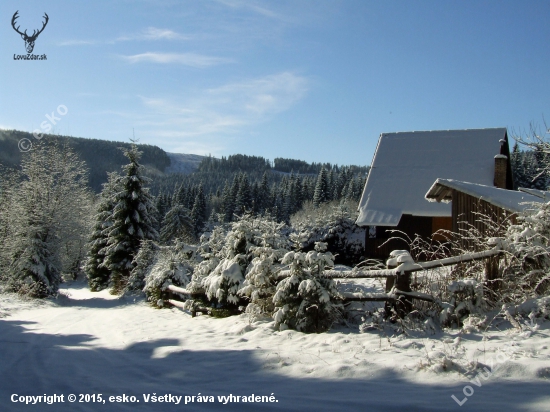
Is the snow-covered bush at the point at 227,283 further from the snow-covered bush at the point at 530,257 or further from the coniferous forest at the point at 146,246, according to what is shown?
the snow-covered bush at the point at 530,257

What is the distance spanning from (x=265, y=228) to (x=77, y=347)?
484cm

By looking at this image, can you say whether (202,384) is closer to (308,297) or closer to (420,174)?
(308,297)

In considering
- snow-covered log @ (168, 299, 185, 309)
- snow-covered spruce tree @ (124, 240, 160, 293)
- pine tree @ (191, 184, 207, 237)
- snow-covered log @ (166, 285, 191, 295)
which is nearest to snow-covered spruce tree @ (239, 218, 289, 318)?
snow-covered log @ (166, 285, 191, 295)

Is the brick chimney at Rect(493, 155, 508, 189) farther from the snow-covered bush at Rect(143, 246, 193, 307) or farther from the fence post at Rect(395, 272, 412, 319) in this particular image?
the fence post at Rect(395, 272, 412, 319)

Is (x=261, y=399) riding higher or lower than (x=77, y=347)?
higher

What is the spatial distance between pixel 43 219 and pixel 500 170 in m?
23.8

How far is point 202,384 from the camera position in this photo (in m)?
5.23

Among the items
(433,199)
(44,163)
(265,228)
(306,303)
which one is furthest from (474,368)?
(44,163)

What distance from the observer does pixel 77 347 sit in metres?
8.08

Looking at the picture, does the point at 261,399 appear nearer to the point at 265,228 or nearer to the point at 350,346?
the point at 350,346

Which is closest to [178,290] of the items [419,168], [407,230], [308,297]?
[308,297]

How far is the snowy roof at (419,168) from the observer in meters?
21.2

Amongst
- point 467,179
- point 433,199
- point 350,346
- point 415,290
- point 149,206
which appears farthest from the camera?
point 149,206

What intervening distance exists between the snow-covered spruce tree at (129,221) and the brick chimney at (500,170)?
64.1ft
